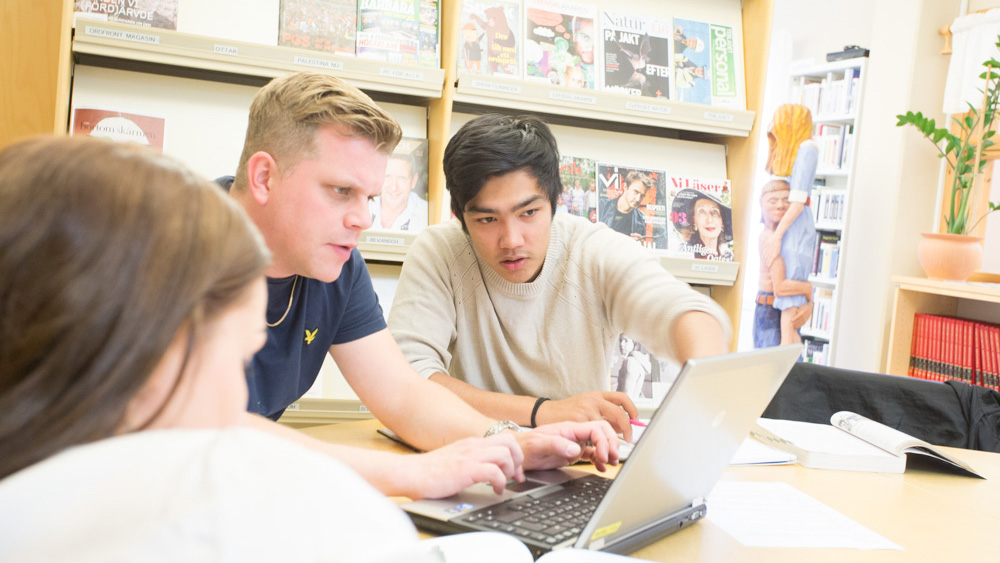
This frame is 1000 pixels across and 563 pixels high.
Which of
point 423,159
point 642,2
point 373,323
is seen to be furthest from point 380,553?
point 642,2

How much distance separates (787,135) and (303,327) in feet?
11.2

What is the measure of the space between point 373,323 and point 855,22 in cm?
533

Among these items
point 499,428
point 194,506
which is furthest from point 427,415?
point 194,506

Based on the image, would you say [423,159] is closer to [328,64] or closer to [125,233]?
[328,64]

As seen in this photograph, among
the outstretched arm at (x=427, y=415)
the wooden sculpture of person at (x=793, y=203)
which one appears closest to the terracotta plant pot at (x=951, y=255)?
the wooden sculpture of person at (x=793, y=203)

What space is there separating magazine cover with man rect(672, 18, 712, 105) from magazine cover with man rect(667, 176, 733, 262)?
0.27m

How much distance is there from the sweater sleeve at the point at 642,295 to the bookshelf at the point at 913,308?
232 centimetres

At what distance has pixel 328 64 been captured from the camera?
80.6 inches

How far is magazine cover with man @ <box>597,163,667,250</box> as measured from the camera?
2.45 m

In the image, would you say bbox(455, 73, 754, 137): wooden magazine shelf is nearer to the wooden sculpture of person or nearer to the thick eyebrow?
the thick eyebrow

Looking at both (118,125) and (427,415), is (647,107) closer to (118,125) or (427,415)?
(427,415)

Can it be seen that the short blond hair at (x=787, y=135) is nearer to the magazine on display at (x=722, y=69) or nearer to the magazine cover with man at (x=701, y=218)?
the magazine on display at (x=722, y=69)

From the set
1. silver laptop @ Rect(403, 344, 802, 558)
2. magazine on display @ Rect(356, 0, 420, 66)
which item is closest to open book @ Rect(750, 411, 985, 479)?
silver laptop @ Rect(403, 344, 802, 558)

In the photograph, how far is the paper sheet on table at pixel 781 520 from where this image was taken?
3.05 ft
